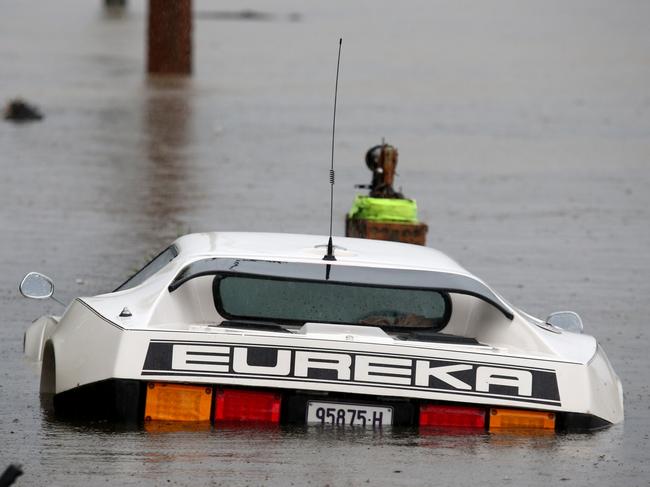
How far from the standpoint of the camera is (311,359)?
696 centimetres

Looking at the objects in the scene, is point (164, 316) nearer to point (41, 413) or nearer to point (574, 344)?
point (41, 413)

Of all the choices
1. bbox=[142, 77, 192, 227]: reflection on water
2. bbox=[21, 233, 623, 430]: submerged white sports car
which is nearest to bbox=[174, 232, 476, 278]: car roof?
bbox=[21, 233, 623, 430]: submerged white sports car

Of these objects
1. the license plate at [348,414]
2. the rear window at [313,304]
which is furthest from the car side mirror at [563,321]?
the license plate at [348,414]

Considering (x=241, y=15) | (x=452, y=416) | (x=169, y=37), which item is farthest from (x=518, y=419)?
(x=241, y=15)

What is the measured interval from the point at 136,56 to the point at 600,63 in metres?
10.0

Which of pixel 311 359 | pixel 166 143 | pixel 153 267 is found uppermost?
pixel 153 267

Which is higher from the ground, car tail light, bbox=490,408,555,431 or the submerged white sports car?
the submerged white sports car

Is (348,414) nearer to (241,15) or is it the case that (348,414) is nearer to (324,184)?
(324,184)

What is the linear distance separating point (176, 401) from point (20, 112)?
16.9 metres

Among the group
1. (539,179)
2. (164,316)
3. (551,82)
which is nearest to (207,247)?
(164,316)

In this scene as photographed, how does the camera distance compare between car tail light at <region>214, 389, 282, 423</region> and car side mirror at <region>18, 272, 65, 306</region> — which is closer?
car tail light at <region>214, 389, 282, 423</region>

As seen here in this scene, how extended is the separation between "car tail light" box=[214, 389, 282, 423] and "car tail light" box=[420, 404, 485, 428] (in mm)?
622

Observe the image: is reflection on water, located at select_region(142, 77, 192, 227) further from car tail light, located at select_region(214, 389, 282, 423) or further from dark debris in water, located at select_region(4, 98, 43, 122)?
car tail light, located at select_region(214, 389, 282, 423)

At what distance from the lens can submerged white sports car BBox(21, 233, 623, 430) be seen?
6973 millimetres
